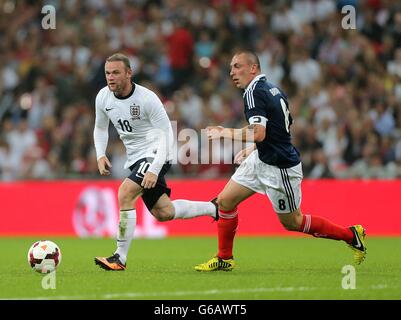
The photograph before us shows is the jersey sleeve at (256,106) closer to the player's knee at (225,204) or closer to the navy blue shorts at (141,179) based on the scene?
the player's knee at (225,204)

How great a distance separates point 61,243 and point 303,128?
4751 mm

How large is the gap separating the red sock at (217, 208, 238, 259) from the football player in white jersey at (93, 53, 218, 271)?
726 millimetres

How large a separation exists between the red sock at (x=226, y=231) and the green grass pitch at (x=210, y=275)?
0.75 ft

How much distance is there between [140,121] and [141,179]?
669 mm

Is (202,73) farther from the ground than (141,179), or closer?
farther from the ground

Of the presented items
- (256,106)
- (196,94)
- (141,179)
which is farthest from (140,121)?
(196,94)

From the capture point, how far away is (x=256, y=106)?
9180 millimetres

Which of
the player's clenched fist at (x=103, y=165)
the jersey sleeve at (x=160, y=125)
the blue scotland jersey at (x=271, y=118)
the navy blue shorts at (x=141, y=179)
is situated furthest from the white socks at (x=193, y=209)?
the blue scotland jersey at (x=271, y=118)

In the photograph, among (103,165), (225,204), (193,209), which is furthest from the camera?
(193,209)

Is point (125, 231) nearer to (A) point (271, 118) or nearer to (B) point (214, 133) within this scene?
(B) point (214, 133)

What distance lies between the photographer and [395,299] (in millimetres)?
7465

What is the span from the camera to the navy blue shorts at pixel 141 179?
966 centimetres

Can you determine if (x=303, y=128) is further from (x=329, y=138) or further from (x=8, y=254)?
(x=8, y=254)
